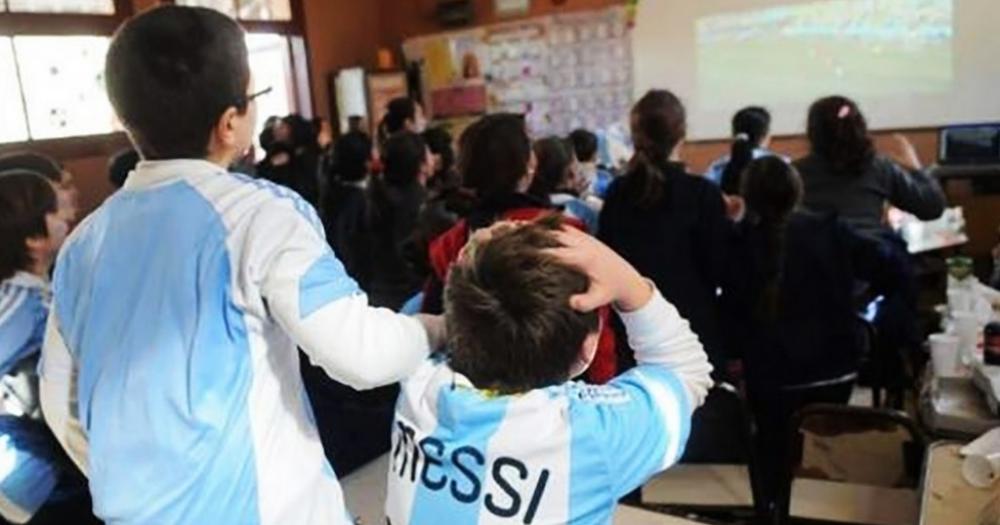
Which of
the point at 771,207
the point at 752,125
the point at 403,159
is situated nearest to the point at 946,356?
the point at 771,207

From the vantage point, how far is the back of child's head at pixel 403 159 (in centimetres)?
308

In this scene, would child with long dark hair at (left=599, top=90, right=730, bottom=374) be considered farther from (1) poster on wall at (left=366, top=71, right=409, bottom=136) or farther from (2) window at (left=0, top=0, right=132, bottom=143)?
(1) poster on wall at (left=366, top=71, right=409, bottom=136)

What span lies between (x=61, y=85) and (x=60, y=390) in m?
4.81

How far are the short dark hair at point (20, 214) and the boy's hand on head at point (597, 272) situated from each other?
141 cm

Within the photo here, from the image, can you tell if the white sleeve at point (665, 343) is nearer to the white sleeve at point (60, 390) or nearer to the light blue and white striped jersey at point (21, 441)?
the white sleeve at point (60, 390)

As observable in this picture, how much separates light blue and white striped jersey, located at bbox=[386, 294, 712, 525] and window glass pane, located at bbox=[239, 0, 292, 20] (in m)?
6.15

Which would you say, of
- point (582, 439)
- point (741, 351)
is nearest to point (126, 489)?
point (582, 439)

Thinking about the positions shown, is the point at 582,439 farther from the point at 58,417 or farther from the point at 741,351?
the point at 741,351

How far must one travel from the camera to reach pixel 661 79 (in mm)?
6129

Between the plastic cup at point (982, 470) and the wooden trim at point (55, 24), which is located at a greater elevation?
the wooden trim at point (55, 24)

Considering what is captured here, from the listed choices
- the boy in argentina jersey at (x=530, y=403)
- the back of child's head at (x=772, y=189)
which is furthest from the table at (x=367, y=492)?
the boy in argentina jersey at (x=530, y=403)

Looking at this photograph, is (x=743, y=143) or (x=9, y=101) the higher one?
(x=9, y=101)

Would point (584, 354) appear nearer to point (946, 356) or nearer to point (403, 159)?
point (946, 356)

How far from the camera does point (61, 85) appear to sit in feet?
16.8
